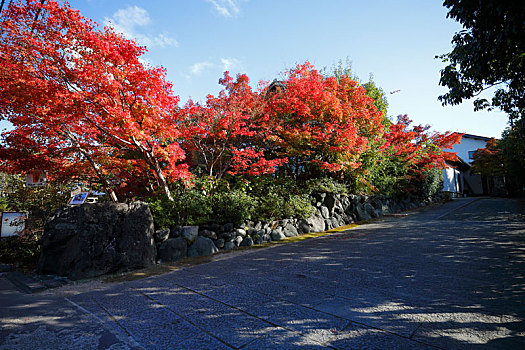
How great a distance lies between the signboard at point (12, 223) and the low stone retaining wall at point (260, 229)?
393 centimetres

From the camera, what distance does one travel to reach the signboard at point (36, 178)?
6676mm

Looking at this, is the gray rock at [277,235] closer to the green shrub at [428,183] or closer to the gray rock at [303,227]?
the gray rock at [303,227]

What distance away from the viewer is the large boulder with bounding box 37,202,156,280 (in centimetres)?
518

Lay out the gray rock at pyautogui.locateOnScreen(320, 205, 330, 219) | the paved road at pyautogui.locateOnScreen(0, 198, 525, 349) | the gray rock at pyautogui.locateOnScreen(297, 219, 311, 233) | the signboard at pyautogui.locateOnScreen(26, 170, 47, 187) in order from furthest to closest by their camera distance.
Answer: the gray rock at pyautogui.locateOnScreen(320, 205, 330, 219)
the gray rock at pyautogui.locateOnScreen(297, 219, 311, 233)
the signboard at pyautogui.locateOnScreen(26, 170, 47, 187)
the paved road at pyautogui.locateOnScreen(0, 198, 525, 349)

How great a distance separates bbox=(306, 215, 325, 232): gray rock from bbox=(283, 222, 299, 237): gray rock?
742 millimetres

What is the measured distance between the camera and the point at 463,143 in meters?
30.3

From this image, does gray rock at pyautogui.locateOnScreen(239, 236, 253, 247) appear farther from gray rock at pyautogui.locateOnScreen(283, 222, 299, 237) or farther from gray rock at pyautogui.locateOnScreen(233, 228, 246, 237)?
gray rock at pyautogui.locateOnScreen(283, 222, 299, 237)

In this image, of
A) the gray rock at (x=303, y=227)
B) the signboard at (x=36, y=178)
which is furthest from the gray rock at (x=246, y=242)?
the signboard at (x=36, y=178)

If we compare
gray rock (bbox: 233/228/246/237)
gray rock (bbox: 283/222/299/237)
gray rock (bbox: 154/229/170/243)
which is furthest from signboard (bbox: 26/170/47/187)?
gray rock (bbox: 283/222/299/237)

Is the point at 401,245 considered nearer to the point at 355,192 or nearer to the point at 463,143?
the point at 355,192

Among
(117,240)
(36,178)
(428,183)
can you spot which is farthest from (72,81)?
(428,183)

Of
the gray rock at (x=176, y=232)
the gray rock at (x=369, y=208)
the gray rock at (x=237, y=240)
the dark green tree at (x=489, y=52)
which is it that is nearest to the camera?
the dark green tree at (x=489, y=52)

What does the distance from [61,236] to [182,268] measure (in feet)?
8.25

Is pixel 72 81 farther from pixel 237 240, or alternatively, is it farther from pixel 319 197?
pixel 319 197
